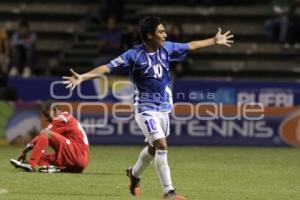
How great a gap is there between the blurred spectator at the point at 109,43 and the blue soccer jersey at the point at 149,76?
1096cm

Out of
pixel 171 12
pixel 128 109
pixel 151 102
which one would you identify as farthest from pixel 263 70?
pixel 151 102

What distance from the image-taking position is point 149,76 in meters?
11.0

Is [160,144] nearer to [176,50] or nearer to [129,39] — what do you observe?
[176,50]

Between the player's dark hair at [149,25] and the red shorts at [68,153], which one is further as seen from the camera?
the red shorts at [68,153]

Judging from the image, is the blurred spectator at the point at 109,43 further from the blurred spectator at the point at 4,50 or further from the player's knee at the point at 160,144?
the player's knee at the point at 160,144

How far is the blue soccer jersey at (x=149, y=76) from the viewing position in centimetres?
1102

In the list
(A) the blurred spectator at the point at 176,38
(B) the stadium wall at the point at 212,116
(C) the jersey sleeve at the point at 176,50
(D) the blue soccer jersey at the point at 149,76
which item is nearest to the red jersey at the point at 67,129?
(D) the blue soccer jersey at the point at 149,76

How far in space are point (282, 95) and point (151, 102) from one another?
917 centimetres

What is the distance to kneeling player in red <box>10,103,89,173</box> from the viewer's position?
45.4 feet

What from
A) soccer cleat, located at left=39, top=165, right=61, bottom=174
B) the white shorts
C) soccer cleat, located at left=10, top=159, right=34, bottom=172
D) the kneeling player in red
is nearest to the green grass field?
soccer cleat, located at left=10, top=159, right=34, bottom=172

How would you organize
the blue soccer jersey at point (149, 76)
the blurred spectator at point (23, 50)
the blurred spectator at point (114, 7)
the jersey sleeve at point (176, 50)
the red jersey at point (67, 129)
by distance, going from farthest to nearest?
the blurred spectator at point (114, 7), the blurred spectator at point (23, 50), the red jersey at point (67, 129), the jersey sleeve at point (176, 50), the blue soccer jersey at point (149, 76)

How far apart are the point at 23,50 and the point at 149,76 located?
12.2 m

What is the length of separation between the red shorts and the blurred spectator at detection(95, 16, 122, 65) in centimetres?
817

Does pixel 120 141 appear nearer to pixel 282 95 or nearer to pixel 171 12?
pixel 282 95
